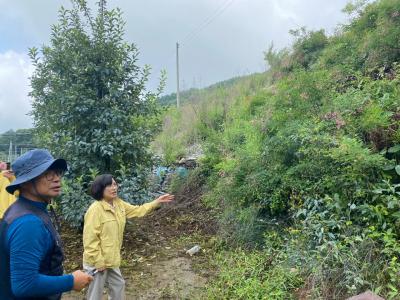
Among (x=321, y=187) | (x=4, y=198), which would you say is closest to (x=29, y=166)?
(x=4, y=198)

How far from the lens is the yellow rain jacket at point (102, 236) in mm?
3842

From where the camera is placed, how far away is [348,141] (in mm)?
4227

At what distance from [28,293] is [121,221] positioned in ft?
7.19

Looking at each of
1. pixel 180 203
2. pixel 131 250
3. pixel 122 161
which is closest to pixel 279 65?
pixel 180 203

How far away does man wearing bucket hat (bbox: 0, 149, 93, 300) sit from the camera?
1.93 metres

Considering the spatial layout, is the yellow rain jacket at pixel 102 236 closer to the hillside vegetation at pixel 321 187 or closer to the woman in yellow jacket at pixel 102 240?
the woman in yellow jacket at pixel 102 240

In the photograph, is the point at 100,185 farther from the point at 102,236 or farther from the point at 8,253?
the point at 8,253

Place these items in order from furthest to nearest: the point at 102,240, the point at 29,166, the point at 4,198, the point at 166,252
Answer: the point at 166,252
the point at 4,198
the point at 102,240
the point at 29,166

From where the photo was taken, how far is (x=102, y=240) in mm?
3928

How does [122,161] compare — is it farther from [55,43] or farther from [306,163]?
[306,163]

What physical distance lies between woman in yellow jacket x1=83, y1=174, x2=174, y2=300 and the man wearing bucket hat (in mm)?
1614

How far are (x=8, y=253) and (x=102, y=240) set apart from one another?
1.97 m

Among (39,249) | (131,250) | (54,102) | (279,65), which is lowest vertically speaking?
(131,250)

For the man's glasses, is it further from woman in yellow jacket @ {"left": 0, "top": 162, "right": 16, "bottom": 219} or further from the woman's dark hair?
woman in yellow jacket @ {"left": 0, "top": 162, "right": 16, "bottom": 219}
